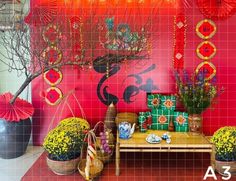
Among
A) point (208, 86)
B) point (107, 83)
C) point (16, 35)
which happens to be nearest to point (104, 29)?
point (107, 83)

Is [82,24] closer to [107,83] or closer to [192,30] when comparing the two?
[107,83]

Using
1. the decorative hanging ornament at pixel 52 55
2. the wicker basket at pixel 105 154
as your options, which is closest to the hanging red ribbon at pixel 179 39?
the wicker basket at pixel 105 154

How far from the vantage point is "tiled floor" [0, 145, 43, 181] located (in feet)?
6.96

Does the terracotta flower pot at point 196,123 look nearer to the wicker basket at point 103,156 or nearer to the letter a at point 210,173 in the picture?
the letter a at point 210,173

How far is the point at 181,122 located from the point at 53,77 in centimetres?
140

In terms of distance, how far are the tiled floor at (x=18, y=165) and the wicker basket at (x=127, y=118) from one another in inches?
34.5

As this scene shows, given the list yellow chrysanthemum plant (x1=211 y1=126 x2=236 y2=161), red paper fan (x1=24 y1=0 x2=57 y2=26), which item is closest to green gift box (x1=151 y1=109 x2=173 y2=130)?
yellow chrysanthemum plant (x1=211 y1=126 x2=236 y2=161)

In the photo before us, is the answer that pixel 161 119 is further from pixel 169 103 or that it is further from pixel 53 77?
pixel 53 77

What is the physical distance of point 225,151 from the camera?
209cm

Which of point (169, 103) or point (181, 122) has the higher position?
point (169, 103)

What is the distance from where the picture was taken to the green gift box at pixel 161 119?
2582mm

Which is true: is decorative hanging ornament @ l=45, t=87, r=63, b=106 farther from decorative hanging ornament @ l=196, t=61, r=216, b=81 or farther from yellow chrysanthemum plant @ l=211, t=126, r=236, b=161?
yellow chrysanthemum plant @ l=211, t=126, r=236, b=161

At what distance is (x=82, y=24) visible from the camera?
2.56m

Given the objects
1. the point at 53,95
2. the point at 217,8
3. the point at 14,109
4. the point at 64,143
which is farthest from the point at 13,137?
the point at 217,8
